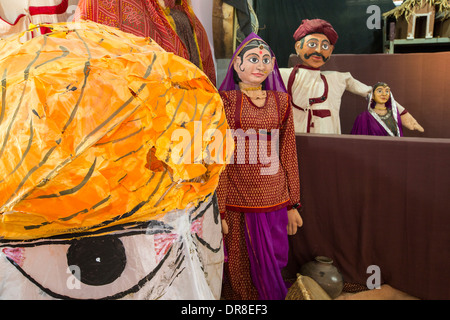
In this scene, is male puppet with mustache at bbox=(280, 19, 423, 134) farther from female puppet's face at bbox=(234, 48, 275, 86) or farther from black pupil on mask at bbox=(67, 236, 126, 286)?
black pupil on mask at bbox=(67, 236, 126, 286)

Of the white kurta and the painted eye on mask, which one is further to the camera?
the white kurta

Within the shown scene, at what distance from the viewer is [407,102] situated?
2.89 meters

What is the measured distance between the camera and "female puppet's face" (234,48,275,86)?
1.23 meters

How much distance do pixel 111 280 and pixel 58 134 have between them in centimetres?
26

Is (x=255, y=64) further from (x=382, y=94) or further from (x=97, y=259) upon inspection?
(x=382, y=94)

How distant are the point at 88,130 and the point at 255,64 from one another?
89cm

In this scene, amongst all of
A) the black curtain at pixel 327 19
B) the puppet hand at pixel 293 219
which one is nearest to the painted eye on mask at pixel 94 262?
the puppet hand at pixel 293 219

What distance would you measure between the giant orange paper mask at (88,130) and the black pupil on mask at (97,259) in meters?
0.04

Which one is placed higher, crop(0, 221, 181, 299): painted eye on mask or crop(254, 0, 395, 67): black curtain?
crop(254, 0, 395, 67): black curtain

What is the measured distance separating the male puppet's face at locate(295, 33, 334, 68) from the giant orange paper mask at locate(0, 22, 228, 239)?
56.2 inches

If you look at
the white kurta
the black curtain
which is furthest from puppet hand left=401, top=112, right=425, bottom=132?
the black curtain

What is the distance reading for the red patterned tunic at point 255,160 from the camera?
1.26 m

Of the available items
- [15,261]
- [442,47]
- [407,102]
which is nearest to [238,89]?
[15,261]
